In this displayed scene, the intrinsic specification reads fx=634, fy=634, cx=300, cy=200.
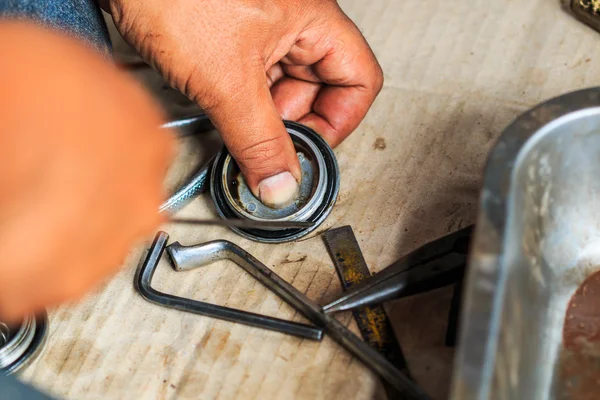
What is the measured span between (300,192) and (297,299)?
0.58 feet

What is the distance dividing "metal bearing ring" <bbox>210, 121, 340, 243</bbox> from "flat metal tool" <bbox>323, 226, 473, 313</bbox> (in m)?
0.15

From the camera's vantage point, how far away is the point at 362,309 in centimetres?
82

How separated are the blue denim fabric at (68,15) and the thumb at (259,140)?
21 centimetres

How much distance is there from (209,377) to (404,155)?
448mm

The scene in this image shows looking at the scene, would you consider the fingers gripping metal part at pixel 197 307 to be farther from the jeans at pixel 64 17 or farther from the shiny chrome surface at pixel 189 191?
the jeans at pixel 64 17

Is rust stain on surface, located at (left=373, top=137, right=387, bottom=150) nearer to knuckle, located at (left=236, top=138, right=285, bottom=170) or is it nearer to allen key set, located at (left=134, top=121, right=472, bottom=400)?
allen key set, located at (left=134, top=121, right=472, bottom=400)

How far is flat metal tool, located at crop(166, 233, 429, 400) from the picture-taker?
0.73 metres

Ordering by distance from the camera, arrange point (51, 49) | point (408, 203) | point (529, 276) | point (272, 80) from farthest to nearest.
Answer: point (272, 80) → point (408, 203) → point (529, 276) → point (51, 49)

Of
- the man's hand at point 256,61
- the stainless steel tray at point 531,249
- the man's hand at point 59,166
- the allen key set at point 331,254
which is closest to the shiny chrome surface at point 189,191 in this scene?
the allen key set at point 331,254

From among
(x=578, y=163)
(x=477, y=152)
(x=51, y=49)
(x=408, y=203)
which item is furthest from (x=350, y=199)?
(x=51, y=49)

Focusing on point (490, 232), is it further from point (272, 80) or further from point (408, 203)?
point (272, 80)

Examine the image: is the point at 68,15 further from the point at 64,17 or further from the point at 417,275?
the point at 417,275

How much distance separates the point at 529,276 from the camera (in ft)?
2.43

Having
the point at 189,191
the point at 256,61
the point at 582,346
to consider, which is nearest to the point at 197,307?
the point at 189,191
